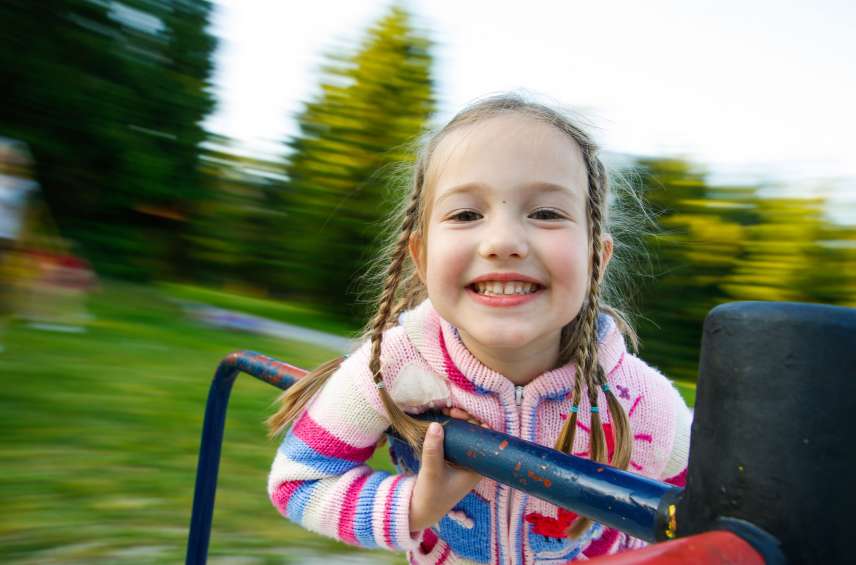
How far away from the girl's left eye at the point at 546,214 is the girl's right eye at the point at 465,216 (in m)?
0.08

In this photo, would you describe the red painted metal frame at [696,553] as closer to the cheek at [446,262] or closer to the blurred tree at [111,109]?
the cheek at [446,262]

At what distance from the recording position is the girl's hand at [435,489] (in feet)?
3.37

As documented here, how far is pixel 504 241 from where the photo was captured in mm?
1085

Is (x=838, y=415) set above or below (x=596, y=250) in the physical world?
above

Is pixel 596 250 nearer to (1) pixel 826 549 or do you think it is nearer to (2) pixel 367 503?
(2) pixel 367 503

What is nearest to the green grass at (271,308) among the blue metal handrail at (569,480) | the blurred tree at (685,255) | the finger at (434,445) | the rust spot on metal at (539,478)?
the blurred tree at (685,255)

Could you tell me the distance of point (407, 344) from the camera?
4.35ft

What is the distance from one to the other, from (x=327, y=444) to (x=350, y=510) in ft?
0.36

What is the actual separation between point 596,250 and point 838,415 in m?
0.82

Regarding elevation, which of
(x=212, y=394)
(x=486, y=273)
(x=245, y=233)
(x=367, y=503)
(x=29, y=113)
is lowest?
(x=245, y=233)

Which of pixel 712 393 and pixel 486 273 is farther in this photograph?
pixel 486 273

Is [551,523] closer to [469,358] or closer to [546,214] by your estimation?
[469,358]

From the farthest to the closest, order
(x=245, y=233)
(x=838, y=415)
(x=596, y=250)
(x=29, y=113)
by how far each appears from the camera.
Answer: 1. (x=245, y=233)
2. (x=29, y=113)
3. (x=596, y=250)
4. (x=838, y=415)

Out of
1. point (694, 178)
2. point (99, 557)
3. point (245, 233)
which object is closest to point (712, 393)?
point (99, 557)
